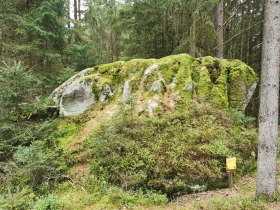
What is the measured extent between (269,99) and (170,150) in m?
2.81

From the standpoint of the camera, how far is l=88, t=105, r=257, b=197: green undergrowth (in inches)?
244

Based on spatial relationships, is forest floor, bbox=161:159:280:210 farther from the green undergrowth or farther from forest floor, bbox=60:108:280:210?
the green undergrowth

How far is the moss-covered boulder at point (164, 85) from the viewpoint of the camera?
8734 millimetres

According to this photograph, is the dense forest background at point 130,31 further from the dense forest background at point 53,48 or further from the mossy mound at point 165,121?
the mossy mound at point 165,121

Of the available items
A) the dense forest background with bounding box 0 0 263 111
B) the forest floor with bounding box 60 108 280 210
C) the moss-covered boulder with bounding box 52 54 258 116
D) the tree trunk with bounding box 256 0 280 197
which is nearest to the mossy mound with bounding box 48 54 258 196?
the moss-covered boulder with bounding box 52 54 258 116

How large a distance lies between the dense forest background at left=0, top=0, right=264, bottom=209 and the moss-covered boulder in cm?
120

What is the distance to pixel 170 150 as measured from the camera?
6.73 meters

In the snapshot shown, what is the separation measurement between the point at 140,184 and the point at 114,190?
0.70 metres

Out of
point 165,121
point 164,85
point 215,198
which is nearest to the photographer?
point 215,198

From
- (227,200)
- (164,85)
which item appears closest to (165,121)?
(164,85)

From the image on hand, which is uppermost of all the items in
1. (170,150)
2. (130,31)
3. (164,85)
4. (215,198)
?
(130,31)

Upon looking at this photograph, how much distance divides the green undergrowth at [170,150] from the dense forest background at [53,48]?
1.51 metres

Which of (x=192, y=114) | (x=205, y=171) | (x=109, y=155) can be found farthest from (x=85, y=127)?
(x=205, y=171)

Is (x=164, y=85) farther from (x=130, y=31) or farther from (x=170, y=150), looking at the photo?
(x=130, y=31)
